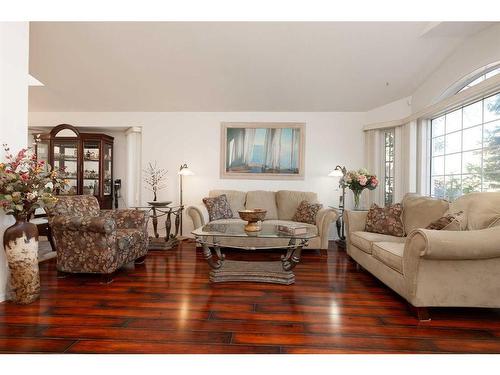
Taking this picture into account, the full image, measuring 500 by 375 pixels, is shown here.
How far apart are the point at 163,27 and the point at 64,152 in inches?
133

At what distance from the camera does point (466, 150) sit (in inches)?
146

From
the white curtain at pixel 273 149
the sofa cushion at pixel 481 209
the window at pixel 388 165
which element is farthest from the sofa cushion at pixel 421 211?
the white curtain at pixel 273 149

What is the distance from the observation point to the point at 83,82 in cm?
471

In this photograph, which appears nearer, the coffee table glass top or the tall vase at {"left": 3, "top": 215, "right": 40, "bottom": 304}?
the tall vase at {"left": 3, "top": 215, "right": 40, "bottom": 304}

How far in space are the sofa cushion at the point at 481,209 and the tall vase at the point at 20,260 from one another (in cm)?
376

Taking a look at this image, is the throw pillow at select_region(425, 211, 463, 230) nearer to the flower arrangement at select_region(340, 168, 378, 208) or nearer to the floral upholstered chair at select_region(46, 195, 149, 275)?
the flower arrangement at select_region(340, 168, 378, 208)

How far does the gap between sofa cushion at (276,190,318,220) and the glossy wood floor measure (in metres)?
1.85

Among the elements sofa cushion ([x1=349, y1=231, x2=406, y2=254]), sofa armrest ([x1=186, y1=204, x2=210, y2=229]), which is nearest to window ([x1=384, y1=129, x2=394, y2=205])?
sofa cushion ([x1=349, y1=231, x2=406, y2=254])

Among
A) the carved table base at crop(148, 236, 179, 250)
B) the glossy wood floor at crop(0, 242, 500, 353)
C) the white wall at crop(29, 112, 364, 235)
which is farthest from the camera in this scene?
the white wall at crop(29, 112, 364, 235)

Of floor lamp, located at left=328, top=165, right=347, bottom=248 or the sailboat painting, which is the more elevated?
the sailboat painting

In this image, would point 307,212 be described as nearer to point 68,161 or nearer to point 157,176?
point 157,176

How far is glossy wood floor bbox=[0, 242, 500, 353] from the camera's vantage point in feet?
6.08
